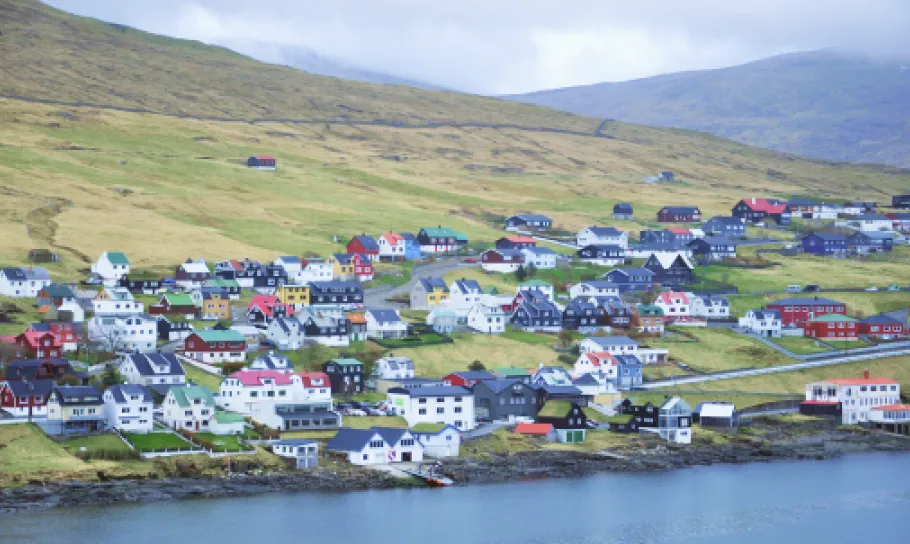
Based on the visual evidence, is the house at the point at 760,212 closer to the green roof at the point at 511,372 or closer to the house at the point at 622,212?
the house at the point at 622,212

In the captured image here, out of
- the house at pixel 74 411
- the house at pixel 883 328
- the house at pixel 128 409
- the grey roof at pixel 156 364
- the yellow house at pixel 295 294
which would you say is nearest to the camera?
the house at pixel 74 411

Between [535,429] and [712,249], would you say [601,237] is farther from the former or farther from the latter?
[535,429]

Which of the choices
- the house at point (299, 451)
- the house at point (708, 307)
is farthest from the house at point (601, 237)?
the house at point (299, 451)

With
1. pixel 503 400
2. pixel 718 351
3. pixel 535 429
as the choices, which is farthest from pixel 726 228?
pixel 535 429

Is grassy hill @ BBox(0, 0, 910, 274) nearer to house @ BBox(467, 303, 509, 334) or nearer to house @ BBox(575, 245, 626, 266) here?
house @ BBox(575, 245, 626, 266)

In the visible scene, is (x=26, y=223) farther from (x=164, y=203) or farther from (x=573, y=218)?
(x=573, y=218)

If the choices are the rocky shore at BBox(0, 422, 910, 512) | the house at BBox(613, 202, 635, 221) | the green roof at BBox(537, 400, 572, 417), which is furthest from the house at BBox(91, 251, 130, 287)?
the house at BBox(613, 202, 635, 221)
